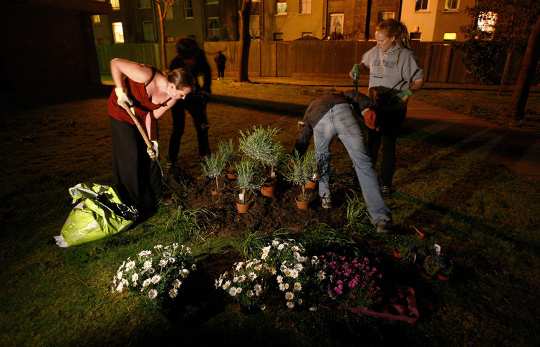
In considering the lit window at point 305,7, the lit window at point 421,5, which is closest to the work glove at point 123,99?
the lit window at point 421,5

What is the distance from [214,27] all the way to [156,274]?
31.0 meters

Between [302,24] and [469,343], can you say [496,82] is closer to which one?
[302,24]

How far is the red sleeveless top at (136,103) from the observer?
3.42 m

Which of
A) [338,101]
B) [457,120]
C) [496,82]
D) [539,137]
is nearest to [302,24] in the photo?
[496,82]

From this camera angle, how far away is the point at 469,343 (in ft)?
7.64

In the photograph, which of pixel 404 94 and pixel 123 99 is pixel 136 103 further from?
pixel 404 94

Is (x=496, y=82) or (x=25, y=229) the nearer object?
(x=25, y=229)

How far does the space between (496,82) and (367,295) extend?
1796cm

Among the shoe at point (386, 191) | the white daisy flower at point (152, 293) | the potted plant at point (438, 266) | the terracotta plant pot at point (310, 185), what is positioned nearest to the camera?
the white daisy flower at point (152, 293)

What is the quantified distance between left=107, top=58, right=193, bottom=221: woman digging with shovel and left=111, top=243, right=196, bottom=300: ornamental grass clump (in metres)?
1.36

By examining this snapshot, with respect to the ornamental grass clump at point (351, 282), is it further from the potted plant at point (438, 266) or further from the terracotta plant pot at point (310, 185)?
the terracotta plant pot at point (310, 185)

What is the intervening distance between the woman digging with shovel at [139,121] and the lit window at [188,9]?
3047 centimetres

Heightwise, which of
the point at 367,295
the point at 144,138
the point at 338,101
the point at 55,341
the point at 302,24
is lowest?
the point at 55,341

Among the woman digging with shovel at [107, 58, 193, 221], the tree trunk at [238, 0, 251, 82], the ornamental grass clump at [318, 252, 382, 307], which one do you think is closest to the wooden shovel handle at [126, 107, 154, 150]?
the woman digging with shovel at [107, 58, 193, 221]
